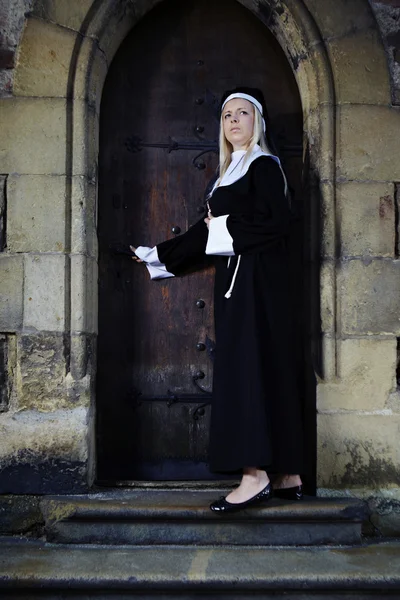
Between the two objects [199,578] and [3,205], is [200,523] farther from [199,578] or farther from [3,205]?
[3,205]

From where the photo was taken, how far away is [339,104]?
3109 millimetres

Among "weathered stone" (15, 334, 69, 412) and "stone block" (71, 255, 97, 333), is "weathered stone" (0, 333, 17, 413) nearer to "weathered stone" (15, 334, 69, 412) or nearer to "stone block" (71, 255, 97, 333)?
"weathered stone" (15, 334, 69, 412)

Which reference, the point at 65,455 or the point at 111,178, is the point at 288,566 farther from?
the point at 111,178

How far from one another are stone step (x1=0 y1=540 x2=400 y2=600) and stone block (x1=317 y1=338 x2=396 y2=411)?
69 cm

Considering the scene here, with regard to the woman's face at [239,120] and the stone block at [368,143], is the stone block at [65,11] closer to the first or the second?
the woman's face at [239,120]

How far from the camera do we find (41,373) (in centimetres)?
301

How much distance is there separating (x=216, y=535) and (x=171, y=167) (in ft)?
5.45

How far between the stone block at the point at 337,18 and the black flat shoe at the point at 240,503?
1947 millimetres

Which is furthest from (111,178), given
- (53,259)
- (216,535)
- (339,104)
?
(216,535)

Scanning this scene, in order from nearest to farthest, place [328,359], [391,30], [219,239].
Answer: [219,239] < [328,359] < [391,30]

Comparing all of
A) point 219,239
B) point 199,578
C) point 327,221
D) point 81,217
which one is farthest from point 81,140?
point 199,578

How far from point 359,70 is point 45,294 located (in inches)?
65.8

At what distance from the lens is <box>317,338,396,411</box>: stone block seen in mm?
3016

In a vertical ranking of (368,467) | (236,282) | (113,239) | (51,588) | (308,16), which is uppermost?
(308,16)
